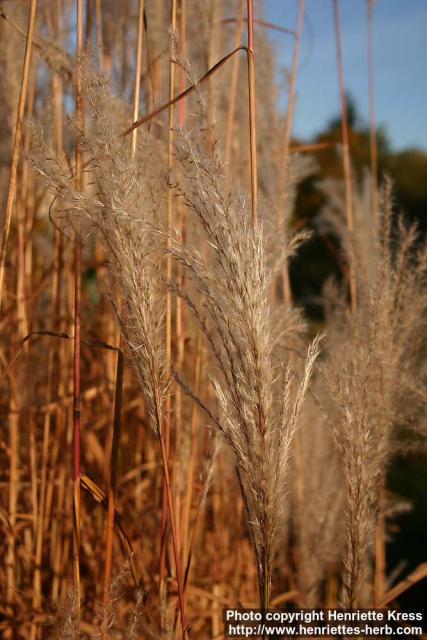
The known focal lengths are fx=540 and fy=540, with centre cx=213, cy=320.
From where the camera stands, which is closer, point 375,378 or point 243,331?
point 243,331

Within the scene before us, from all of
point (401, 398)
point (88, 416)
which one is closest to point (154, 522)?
point (88, 416)

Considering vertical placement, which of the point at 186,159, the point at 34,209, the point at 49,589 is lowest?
the point at 49,589

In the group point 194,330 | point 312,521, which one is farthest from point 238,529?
point 194,330

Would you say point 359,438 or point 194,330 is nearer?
point 359,438

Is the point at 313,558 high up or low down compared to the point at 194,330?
down

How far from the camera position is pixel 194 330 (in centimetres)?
141

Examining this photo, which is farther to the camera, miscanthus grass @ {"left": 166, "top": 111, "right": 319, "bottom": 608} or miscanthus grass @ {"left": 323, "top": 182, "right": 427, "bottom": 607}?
miscanthus grass @ {"left": 323, "top": 182, "right": 427, "bottom": 607}

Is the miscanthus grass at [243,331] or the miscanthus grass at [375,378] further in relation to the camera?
the miscanthus grass at [375,378]

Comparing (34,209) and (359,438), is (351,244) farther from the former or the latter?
(34,209)

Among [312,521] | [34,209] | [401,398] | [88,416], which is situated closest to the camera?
[401,398]

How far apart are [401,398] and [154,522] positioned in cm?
80

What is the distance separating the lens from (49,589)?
4.76ft

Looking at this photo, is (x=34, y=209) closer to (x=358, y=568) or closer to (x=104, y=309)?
(x=104, y=309)

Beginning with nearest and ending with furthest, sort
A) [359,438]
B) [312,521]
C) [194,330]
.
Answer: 1. [359,438]
2. [194,330]
3. [312,521]
